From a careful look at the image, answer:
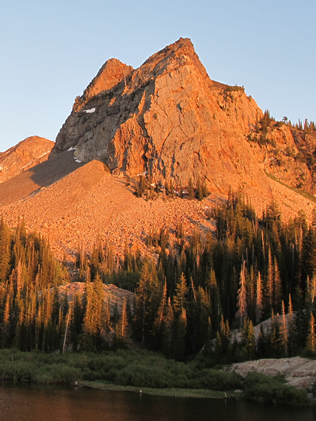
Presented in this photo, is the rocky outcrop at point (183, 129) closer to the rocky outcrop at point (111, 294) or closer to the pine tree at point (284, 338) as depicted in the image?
the rocky outcrop at point (111, 294)

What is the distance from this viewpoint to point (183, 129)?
122438 mm

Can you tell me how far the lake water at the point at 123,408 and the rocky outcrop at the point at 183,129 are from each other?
81.0 metres

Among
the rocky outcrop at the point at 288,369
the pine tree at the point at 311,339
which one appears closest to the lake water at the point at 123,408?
the rocky outcrop at the point at 288,369

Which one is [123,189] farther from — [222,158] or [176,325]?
[176,325]

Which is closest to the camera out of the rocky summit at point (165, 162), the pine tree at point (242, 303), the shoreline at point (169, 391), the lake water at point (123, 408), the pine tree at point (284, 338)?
the lake water at point (123, 408)

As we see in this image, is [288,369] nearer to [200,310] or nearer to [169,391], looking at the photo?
[169,391]

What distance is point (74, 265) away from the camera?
90125mm

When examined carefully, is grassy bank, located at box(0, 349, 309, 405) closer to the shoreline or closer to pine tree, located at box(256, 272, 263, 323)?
the shoreline

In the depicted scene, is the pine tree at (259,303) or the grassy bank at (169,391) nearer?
the grassy bank at (169,391)

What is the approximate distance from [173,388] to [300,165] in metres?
105

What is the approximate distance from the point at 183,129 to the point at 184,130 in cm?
36

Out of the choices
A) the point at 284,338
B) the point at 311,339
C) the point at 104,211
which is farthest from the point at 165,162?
the point at 311,339

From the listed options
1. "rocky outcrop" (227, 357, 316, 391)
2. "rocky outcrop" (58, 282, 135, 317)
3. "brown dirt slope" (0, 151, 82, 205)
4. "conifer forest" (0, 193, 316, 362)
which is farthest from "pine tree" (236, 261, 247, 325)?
"brown dirt slope" (0, 151, 82, 205)

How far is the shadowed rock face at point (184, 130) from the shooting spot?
118938 mm
